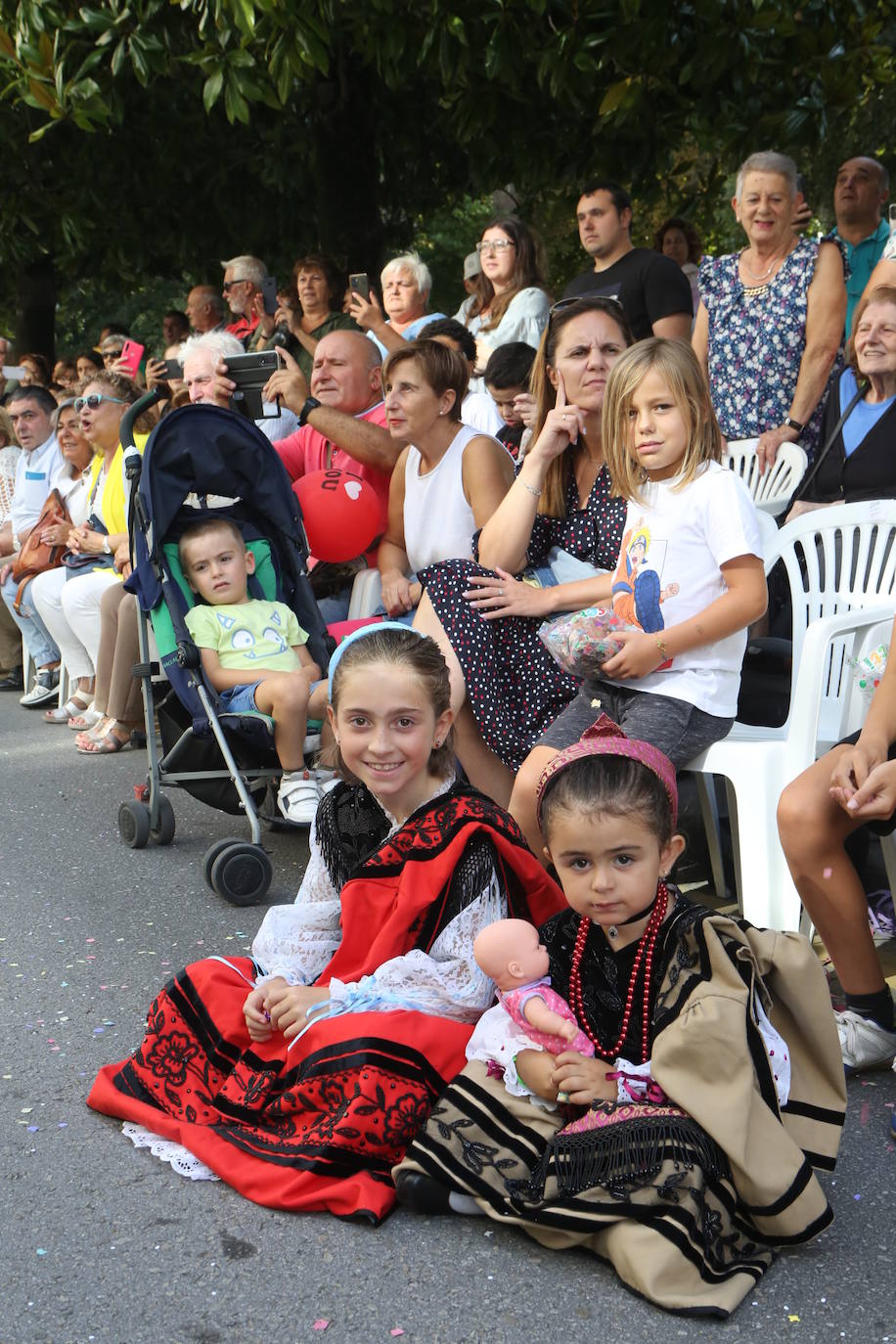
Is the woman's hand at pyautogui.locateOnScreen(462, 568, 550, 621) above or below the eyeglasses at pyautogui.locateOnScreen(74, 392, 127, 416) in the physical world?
below

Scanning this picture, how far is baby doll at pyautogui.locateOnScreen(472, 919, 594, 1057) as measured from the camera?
2754 millimetres

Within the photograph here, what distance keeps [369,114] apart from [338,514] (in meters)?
6.05

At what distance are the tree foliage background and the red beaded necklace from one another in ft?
16.8

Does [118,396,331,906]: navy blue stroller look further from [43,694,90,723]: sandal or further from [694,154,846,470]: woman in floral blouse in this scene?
[43,694,90,723]: sandal

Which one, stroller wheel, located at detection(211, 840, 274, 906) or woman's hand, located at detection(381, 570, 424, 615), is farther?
woman's hand, located at detection(381, 570, 424, 615)

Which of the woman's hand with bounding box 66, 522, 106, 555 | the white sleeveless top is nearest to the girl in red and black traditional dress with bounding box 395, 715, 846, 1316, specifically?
the white sleeveless top

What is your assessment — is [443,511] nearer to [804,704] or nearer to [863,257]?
[804,704]

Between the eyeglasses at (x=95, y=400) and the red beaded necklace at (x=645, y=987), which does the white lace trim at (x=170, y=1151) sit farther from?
the eyeglasses at (x=95, y=400)

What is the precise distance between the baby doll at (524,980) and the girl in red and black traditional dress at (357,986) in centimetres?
20

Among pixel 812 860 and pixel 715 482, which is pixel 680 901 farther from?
pixel 715 482

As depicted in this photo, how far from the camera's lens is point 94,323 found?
26.2 m

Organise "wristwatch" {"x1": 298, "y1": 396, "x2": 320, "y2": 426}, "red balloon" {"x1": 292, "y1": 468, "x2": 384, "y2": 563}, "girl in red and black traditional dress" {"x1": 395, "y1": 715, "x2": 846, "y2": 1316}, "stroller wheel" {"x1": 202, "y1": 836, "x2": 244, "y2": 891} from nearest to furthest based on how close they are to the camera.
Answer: "girl in red and black traditional dress" {"x1": 395, "y1": 715, "x2": 846, "y2": 1316} < "stroller wheel" {"x1": 202, "y1": 836, "x2": 244, "y2": 891} < "red balloon" {"x1": 292, "y1": 468, "x2": 384, "y2": 563} < "wristwatch" {"x1": 298, "y1": 396, "x2": 320, "y2": 426}

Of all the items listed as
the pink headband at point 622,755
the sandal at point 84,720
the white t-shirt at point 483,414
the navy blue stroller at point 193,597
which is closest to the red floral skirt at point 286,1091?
the pink headband at point 622,755

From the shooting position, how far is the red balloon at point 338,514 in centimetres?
593
